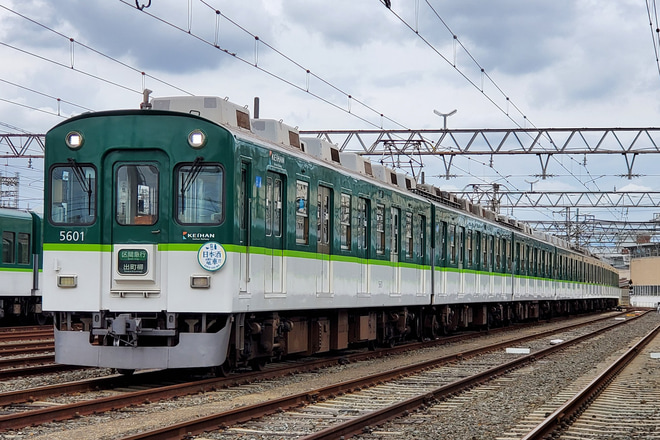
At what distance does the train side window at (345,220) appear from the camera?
15.8m

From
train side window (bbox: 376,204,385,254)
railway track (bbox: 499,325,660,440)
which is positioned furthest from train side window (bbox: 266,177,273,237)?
train side window (bbox: 376,204,385,254)

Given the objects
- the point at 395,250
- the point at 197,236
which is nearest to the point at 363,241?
the point at 395,250

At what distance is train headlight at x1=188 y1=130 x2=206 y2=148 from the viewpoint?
11.9 metres

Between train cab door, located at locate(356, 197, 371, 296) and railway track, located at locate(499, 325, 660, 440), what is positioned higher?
train cab door, located at locate(356, 197, 371, 296)

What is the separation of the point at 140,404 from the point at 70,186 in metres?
3.25

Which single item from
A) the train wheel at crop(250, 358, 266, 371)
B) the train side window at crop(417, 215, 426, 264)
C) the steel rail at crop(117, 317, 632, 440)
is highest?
the train side window at crop(417, 215, 426, 264)

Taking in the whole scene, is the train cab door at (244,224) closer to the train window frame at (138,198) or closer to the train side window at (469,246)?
the train window frame at (138,198)

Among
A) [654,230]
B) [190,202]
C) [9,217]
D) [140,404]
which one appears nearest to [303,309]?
[190,202]

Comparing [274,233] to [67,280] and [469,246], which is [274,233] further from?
[469,246]

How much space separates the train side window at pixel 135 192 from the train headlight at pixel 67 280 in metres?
0.89

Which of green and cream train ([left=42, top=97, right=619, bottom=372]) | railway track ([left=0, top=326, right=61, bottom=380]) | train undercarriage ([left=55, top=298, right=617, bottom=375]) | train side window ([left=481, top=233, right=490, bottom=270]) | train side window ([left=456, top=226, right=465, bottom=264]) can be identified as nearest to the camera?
train undercarriage ([left=55, top=298, right=617, bottom=375])

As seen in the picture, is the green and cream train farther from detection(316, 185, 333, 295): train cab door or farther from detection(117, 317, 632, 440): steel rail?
detection(117, 317, 632, 440): steel rail

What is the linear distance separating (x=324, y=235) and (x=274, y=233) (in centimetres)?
206

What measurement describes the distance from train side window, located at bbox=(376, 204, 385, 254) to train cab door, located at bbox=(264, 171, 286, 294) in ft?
14.9
